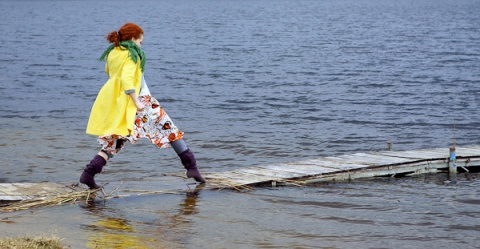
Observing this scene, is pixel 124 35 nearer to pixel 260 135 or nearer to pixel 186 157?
pixel 186 157

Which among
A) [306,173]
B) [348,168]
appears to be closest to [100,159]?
[306,173]

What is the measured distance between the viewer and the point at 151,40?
188 feet

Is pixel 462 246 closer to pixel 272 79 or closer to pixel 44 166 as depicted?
pixel 44 166

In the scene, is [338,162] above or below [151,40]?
below

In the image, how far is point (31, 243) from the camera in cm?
650

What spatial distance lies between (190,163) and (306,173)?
1.74 meters

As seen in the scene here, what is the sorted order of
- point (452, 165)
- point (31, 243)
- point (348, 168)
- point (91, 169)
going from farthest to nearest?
point (452, 165) → point (348, 168) → point (91, 169) → point (31, 243)

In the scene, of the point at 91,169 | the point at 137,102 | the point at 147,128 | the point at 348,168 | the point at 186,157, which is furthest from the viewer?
the point at 348,168

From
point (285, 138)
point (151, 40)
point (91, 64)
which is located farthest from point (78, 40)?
point (285, 138)

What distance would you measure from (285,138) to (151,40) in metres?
40.6

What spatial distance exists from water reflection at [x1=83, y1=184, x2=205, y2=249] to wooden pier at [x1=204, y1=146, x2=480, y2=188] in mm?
1215

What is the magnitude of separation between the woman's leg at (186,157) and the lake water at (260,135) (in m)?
0.25

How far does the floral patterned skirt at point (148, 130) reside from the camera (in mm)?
8906

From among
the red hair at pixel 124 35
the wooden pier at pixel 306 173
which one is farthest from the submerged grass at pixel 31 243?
the red hair at pixel 124 35
